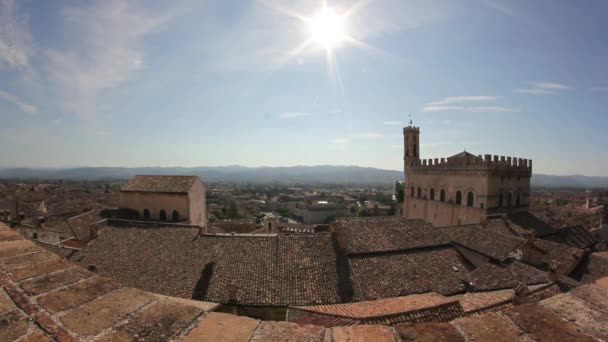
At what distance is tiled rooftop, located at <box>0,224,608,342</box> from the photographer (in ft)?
6.63

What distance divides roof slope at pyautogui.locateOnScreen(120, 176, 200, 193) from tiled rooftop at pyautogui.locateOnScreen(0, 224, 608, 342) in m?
25.3

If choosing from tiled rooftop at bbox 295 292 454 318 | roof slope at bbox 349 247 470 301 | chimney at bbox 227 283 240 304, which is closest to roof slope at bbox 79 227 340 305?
chimney at bbox 227 283 240 304

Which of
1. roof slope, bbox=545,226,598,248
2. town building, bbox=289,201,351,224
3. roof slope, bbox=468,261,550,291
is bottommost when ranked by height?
town building, bbox=289,201,351,224

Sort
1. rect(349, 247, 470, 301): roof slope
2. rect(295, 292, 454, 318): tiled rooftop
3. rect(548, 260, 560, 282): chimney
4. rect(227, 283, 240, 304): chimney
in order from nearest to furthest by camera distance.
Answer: rect(295, 292, 454, 318): tiled rooftop < rect(548, 260, 560, 282): chimney < rect(227, 283, 240, 304): chimney < rect(349, 247, 470, 301): roof slope

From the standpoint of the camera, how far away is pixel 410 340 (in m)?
2.24

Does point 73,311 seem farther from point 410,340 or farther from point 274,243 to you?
point 274,243

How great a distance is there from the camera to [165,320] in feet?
7.32

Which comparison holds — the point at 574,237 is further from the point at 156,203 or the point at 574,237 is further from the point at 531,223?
the point at 156,203

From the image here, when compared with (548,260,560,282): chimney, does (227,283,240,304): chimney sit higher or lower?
lower

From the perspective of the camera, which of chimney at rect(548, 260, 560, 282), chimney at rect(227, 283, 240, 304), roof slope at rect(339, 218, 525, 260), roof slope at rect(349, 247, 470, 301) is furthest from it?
roof slope at rect(339, 218, 525, 260)

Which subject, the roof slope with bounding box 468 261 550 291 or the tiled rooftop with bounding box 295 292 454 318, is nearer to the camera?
the tiled rooftop with bounding box 295 292 454 318

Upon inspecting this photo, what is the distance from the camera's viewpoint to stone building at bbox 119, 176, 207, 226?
26.8 meters

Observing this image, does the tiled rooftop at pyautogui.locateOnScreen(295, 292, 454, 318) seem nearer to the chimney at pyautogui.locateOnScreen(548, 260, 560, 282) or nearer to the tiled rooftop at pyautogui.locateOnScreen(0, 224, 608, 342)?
the chimney at pyautogui.locateOnScreen(548, 260, 560, 282)

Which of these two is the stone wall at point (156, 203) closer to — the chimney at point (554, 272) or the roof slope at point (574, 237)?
the chimney at point (554, 272)
